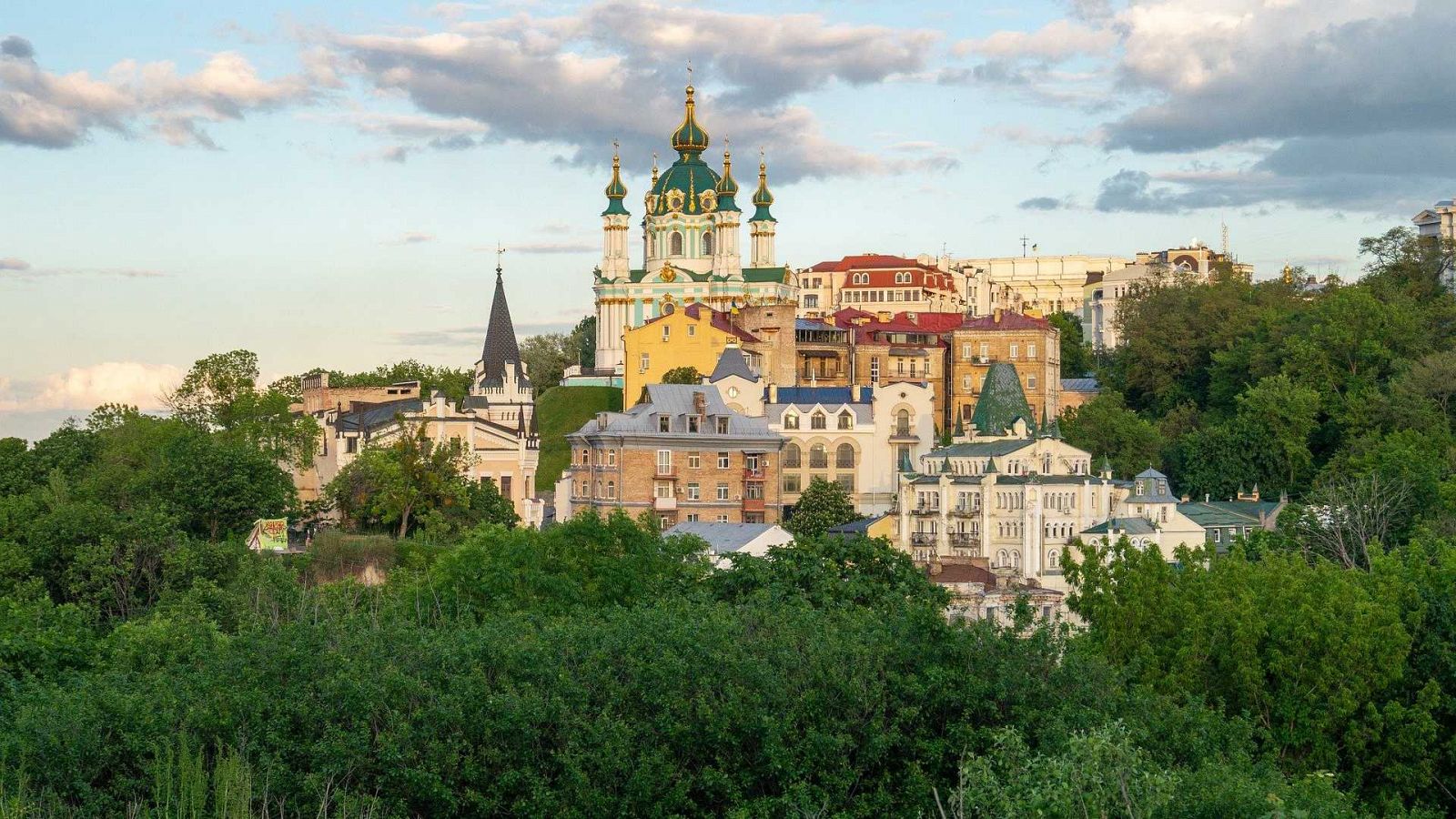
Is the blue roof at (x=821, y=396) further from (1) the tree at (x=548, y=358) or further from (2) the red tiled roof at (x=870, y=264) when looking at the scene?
(2) the red tiled roof at (x=870, y=264)

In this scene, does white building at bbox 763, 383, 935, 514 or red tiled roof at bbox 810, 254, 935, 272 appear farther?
red tiled roof at bbox 810, 254, 935, 272

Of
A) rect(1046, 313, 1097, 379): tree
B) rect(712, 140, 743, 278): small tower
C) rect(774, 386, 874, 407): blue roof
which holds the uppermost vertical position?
rect(712, 140, 743, 278): small tower

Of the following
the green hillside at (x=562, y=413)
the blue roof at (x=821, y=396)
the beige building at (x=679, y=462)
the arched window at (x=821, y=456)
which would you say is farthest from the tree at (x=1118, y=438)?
the green hillside at (x=562, y=413)

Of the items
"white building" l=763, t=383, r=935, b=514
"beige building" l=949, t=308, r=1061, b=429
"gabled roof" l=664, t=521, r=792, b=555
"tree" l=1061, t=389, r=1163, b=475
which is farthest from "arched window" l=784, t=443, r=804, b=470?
"beige building" l=949, t=308, r=1061, b=429

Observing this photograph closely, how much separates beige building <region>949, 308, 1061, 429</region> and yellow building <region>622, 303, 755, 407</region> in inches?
347

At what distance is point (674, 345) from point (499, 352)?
9530mm

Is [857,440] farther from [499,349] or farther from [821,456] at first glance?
[499,349]

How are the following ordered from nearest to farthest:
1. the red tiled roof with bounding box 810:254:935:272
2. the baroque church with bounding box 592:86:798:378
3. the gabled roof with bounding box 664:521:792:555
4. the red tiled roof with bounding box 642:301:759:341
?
the gabled roof with bounding box 664:521:792:555
the red tiled roof with bounding box 642:301:759:341
the baroque church with bounding box 592:86:798:378
the red tiled roof with bounding box 810:254:935:272

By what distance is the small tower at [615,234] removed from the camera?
101312mm

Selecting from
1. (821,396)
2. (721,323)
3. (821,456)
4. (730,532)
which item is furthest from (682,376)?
(730,532)

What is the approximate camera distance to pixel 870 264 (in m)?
126

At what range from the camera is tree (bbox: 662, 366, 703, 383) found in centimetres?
7900

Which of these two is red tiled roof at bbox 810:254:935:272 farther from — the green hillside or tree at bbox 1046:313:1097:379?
the green hillside

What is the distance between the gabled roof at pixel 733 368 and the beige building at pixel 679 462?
18.1ft
